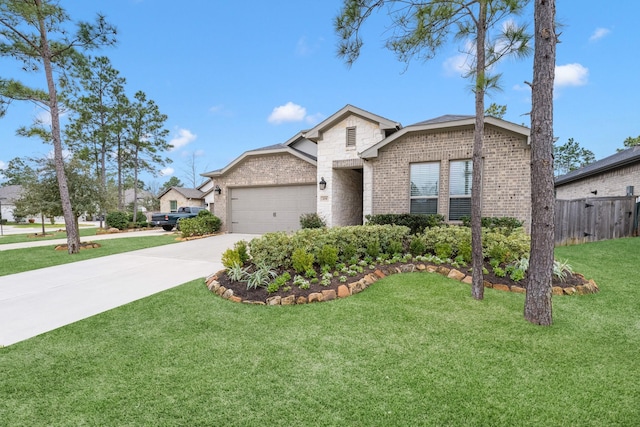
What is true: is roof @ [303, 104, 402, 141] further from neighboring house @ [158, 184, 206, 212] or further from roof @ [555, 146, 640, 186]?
neighboring house @ [158, 184, 206, 212]

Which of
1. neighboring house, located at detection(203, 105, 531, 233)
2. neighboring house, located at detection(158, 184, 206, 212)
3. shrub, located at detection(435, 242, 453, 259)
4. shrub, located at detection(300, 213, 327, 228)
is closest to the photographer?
shrub, located at detection(435, 242, 453, 259)

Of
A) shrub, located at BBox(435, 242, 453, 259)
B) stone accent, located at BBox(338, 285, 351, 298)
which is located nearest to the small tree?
shrub, located at BBox(435, 242, 453, 259)

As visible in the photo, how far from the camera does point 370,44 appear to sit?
16.4 feet

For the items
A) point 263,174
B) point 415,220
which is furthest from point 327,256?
point 263,174

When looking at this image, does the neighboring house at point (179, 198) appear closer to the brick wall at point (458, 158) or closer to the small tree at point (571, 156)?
the brick wall at point (458, 158)

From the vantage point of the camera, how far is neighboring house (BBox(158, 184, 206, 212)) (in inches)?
1310

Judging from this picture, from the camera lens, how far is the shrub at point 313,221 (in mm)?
11438

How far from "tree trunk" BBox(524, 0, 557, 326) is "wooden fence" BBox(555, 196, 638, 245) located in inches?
295

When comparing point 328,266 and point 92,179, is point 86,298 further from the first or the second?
point 92,179

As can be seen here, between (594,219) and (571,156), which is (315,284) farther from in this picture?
(571,156)

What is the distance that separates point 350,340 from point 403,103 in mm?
11848

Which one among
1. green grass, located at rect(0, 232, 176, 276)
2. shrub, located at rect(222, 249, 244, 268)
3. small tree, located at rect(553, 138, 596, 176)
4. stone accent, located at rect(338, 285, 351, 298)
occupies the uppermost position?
small tree, located at rect(553, 138, 596, 176)

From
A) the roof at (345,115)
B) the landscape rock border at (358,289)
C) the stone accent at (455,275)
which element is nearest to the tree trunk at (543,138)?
the landscape rock border at (358,289)

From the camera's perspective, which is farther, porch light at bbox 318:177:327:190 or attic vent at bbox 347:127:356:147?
porch light at bbox 318:177:327:190
